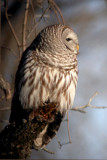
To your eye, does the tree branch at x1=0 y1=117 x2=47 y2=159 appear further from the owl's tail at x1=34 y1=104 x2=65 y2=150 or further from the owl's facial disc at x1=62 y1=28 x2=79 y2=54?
the owl's facial disc at x1=62 y1=28 x2=79 y2=54

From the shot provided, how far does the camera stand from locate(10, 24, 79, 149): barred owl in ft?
15.9

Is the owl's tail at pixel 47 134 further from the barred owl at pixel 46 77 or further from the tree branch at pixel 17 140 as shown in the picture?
the tree branch at pixel 17 140

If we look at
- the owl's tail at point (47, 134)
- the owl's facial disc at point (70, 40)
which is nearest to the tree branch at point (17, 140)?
the owl's tail at point (47, 134)

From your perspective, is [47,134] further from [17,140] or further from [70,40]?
[70,40]

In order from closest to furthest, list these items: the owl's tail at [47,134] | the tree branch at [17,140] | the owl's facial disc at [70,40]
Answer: the tree branch at [17,140] < the owl's tail at [47,134] < the owl's facial disc at [70,40]

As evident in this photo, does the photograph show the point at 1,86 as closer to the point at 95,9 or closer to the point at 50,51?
the point at 50,51

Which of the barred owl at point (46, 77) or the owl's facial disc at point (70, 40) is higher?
the owl's facial disc at point (70, 40)

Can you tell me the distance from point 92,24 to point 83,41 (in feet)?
2.98

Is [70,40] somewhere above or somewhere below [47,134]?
above

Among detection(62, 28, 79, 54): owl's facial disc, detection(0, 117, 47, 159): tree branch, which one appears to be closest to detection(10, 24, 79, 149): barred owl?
detection(62, 28, 79, 54): owl's facial disc

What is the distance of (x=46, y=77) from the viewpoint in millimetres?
4809

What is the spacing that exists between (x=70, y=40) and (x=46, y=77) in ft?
2.69

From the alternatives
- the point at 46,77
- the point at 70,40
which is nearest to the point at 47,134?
the point at 46,77

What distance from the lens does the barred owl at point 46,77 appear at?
15.9 ft
